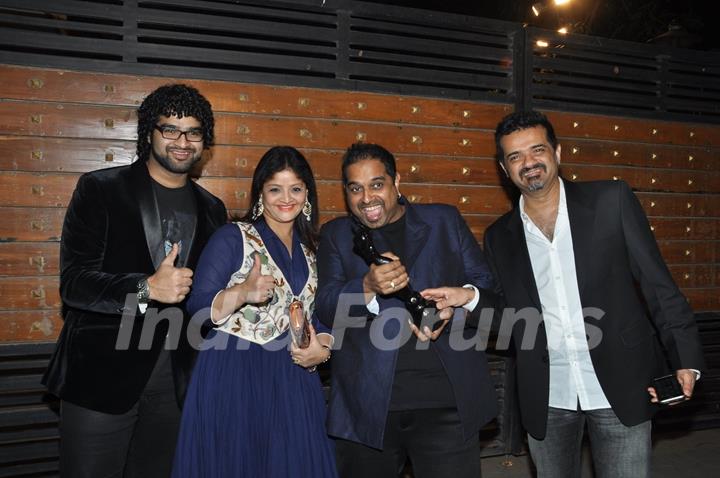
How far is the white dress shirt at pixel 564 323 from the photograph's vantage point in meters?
2.69

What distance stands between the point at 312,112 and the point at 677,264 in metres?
3.78

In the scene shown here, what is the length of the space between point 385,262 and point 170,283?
3.16ft

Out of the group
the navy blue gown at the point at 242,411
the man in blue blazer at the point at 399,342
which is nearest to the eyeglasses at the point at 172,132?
the navy blue gown at the point at 242,411

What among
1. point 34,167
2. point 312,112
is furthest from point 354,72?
point 34,167

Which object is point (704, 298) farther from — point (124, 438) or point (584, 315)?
point (124, 438)

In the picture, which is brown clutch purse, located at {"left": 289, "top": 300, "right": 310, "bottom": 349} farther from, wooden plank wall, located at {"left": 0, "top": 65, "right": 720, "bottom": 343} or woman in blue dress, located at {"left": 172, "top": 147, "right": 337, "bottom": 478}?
wooden plank wall, located at {"left": 0, "top": 65, "right": 720, "bottom": 343}

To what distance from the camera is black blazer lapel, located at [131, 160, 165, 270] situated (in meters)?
2.85

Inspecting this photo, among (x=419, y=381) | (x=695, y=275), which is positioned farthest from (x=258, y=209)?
(x=695, y=275)

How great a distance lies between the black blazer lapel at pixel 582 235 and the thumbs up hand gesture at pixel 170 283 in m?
1.79

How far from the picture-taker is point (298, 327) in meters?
2.54

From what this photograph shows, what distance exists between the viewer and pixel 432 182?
4777 millimetres

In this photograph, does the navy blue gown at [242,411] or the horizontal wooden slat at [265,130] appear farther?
the horizontal wooden slat at [265,130]

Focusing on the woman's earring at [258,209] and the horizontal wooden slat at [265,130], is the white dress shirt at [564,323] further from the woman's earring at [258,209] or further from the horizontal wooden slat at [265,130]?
the horizontal wooden slat at [265,130]

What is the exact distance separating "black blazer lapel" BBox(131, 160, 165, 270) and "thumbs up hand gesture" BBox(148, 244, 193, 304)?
0.36m
